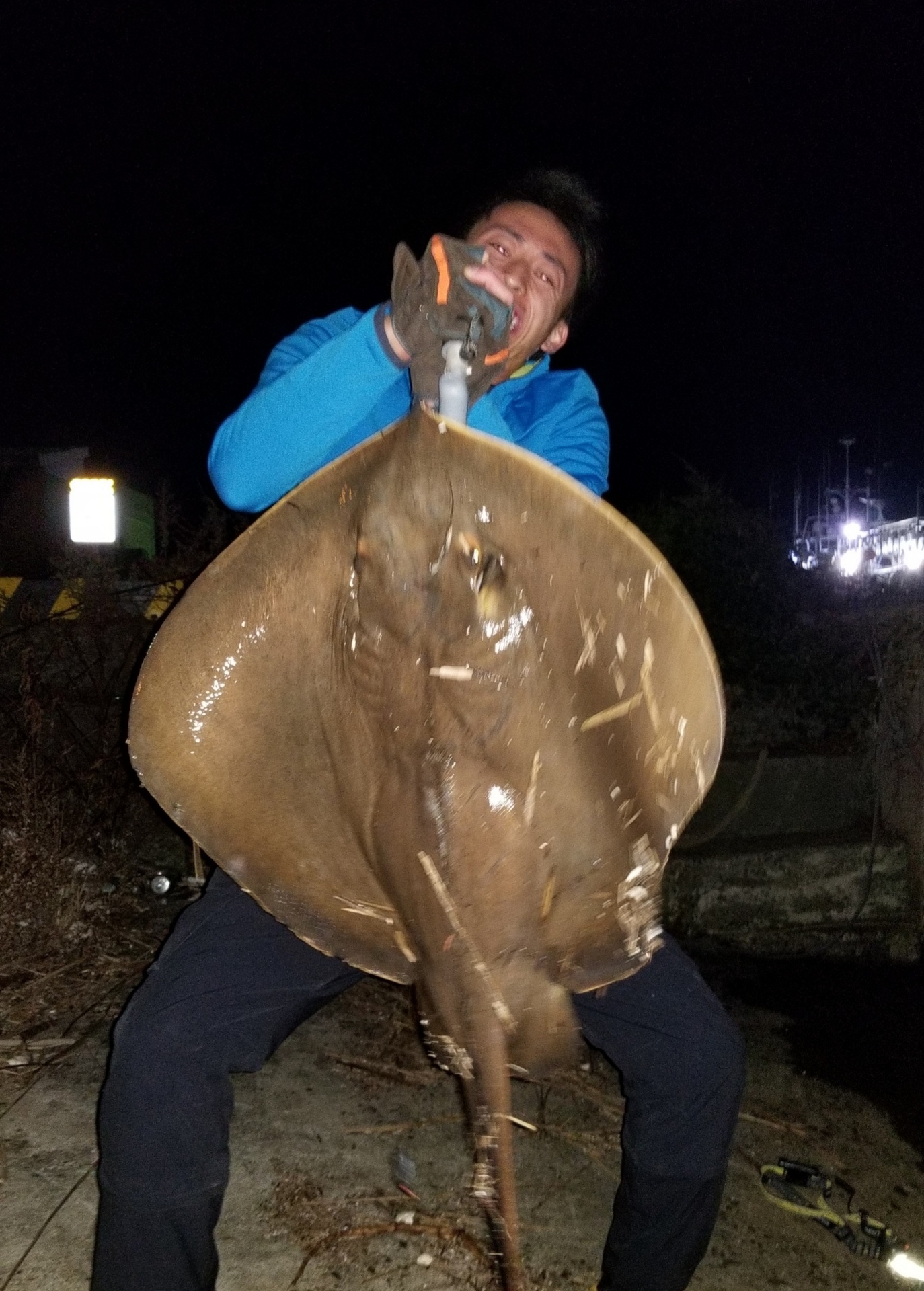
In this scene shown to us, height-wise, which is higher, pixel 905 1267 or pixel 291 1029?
pixel 291 1029

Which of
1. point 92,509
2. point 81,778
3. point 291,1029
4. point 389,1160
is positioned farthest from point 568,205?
point 92,509

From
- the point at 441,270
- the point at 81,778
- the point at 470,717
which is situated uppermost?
the point at 441,270

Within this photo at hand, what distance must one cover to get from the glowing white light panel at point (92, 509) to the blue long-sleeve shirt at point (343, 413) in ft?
33.6

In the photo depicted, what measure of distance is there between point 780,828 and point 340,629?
413 centimetres

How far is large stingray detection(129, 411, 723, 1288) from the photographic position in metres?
1.25

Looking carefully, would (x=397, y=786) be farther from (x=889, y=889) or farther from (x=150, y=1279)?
(x=889, y=889)

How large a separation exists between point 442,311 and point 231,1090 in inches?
56.2

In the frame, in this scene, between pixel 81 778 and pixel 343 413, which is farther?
pixel 81 778

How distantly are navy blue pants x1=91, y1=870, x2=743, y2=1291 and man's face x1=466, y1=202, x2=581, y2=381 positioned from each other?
1242 mm

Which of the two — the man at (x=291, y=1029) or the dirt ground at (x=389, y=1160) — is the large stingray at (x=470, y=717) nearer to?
the man at (x=291, y=1029)

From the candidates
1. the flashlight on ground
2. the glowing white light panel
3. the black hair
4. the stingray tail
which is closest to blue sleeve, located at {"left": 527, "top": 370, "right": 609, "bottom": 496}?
the black hair

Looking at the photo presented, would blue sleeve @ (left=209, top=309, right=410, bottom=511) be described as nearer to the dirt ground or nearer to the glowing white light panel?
the dirt ground

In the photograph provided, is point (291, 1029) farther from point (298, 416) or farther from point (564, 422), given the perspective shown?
point (564, 422)

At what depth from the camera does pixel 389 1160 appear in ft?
8.27
